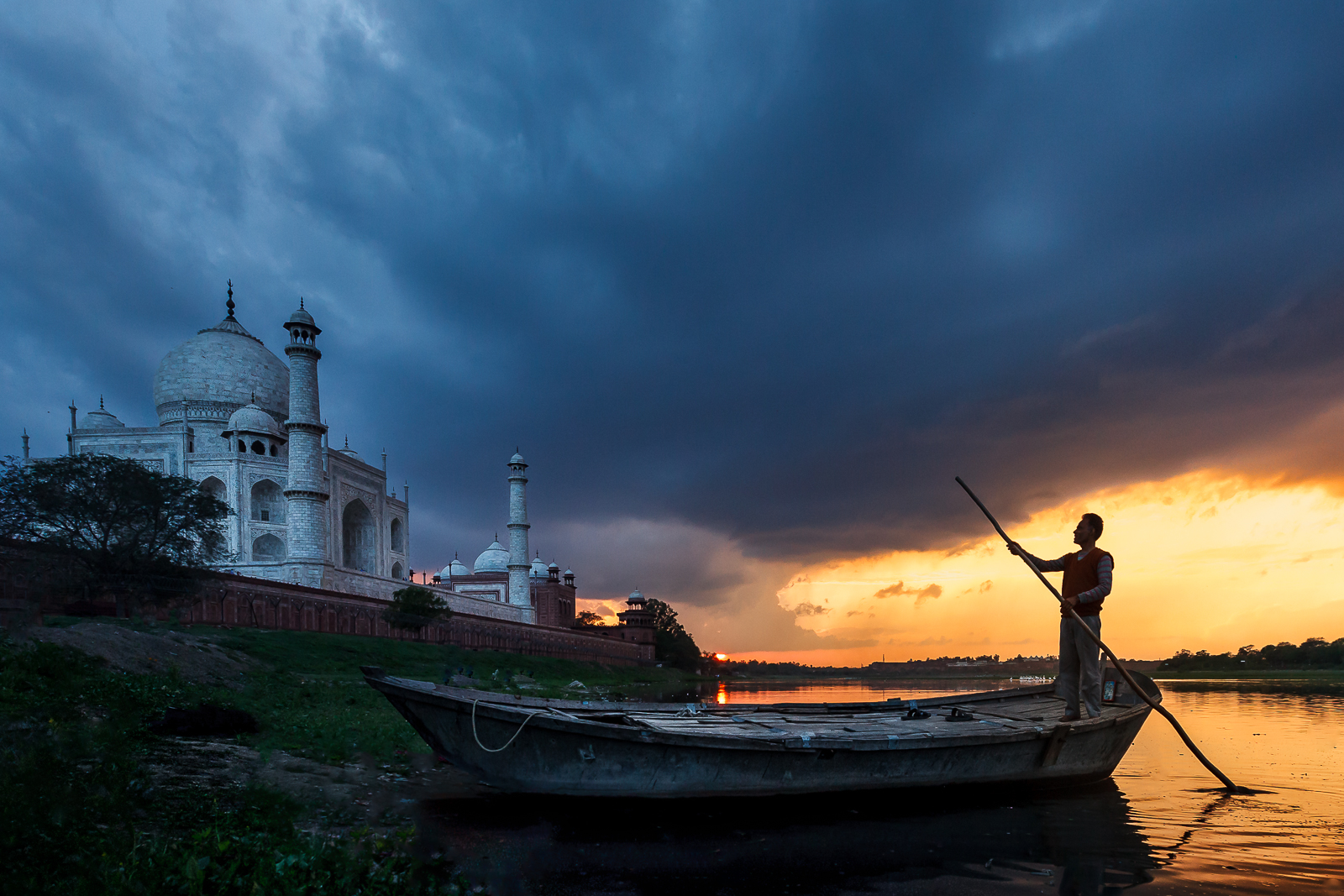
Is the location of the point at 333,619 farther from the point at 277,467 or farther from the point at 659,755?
the point at 659,755

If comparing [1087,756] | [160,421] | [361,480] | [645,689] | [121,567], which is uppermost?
[160,421]

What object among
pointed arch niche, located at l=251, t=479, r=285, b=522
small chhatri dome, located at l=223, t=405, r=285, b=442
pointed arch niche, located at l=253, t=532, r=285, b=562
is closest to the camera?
pointed arch niche, located at l=253, t=532, r=285, b=562

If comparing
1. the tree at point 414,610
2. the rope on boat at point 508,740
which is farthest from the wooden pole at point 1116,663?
the tree at point 414,610

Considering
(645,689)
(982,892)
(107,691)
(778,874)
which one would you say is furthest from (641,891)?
(645,689)

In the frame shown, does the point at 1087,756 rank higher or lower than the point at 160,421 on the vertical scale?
lower

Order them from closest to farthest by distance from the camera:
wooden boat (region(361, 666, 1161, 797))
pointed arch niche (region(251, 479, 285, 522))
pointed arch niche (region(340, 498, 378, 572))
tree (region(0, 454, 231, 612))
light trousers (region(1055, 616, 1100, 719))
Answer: wooden boat (region(361, 666, 1161, 797)), light trousers (region(1055, 616, 1100, 719)), tree (region(0, 454, 231, 612)), pointed arch niche (region(251, 479, 285, 522)), pointed arch niche (region(340, 498, 378, 572))

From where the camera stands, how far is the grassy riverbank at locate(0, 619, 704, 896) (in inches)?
158

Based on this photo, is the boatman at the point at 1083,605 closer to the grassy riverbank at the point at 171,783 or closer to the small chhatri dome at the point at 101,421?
the grassy riverbank at the point at 171,783

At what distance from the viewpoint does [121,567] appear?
859 inches

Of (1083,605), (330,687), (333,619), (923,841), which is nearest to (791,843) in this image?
(923,841)

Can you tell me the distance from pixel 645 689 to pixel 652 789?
133 feet

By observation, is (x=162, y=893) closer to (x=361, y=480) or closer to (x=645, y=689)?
(x=645, y=689)

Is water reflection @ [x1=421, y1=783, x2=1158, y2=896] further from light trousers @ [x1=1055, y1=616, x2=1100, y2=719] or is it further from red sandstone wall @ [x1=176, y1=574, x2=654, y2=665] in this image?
red sandstone wall @ [x1=176, y1=574, x2=654, y2=665]

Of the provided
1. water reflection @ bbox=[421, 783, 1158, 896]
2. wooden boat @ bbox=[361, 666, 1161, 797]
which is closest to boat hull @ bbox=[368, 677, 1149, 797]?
wooden boat @ bbox=[361, 666, 1161, 797]
